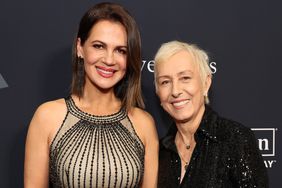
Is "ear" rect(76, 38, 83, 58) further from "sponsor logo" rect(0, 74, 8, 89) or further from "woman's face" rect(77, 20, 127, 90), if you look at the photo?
"sponsor logo" rect(0, 74, 8, 89)

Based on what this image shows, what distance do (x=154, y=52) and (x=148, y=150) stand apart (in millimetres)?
492

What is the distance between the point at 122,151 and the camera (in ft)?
5.73

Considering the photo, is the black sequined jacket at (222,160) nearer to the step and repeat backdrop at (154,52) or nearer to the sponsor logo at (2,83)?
the step and repeat backdrop at (154,52)

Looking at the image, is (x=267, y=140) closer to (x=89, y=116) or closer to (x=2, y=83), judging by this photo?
(x=89, y=116)

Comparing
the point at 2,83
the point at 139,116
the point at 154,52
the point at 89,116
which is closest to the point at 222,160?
the point at 139,116

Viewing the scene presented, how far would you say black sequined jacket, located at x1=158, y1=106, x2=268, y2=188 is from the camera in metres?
1.58

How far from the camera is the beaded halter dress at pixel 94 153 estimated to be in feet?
5.52

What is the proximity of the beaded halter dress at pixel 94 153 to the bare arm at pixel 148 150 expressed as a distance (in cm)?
4

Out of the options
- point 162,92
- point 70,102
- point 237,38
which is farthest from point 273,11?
point 70,102

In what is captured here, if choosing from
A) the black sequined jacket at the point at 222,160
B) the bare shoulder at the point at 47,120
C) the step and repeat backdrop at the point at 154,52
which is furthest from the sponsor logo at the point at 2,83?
the black sequined jacket at the point at 222,160

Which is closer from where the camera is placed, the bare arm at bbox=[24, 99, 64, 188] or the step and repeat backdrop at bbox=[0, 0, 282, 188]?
the bare arm at bbox=[24, 99, 64, 188]

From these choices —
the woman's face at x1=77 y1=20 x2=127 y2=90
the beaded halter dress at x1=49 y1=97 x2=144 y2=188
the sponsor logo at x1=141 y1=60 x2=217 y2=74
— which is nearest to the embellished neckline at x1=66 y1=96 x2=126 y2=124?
the beaded halter dress at x1=49 y1=97 x2=144 y2=188

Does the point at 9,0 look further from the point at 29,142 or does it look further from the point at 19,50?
the point at 29,142

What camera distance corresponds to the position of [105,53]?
170cm
